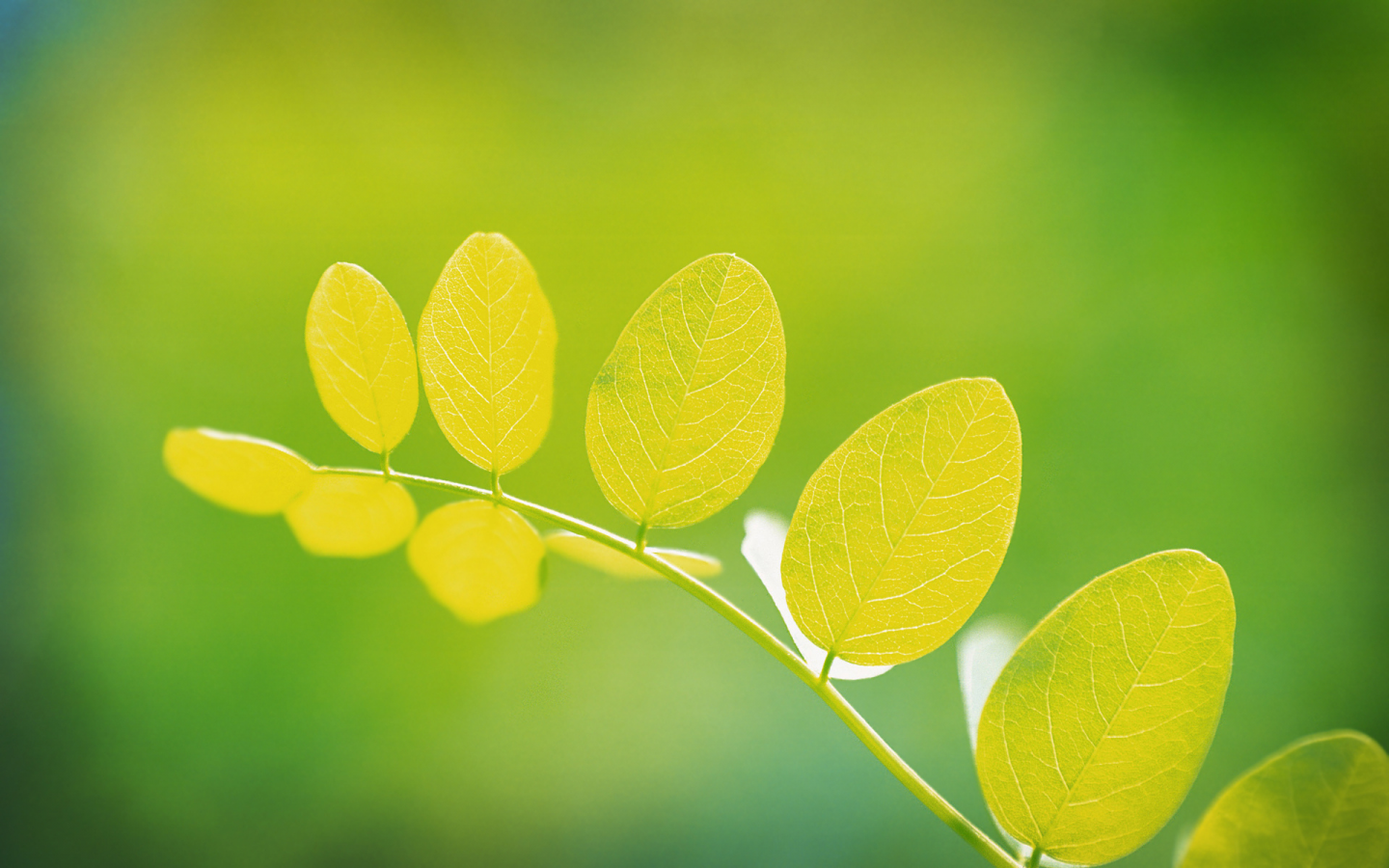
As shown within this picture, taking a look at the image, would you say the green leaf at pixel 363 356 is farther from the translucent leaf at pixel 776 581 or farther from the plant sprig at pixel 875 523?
the translucent leaf at pixel 776 581

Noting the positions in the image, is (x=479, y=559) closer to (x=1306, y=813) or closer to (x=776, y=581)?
(x=776, y=581)

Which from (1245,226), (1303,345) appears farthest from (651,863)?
(1245,226)

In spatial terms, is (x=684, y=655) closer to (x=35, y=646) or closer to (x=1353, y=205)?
(x=35, y=646)

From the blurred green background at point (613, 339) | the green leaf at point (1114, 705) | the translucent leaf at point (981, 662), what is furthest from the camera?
the blurred green background at point (613, 339)

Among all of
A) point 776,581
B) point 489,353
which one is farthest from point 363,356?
point 776,581

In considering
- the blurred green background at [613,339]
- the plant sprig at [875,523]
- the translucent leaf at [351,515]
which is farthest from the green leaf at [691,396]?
the blurred green background at [613,339]

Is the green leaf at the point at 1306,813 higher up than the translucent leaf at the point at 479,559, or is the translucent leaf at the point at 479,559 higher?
A: the translucent leaf at the point at 479,559

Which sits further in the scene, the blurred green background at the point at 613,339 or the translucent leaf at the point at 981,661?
the blurred green background at the point at 613,339
